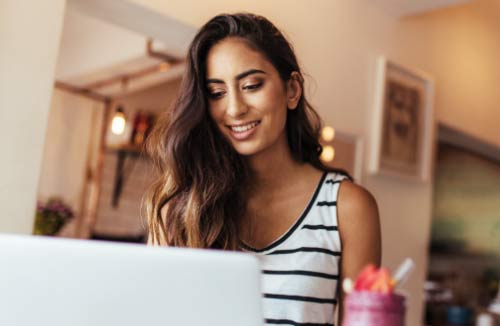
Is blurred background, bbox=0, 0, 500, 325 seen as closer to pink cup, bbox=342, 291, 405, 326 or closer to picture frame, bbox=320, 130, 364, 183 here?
picture frame, bbox=320, 130, 364, 183

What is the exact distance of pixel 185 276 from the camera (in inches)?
27.0

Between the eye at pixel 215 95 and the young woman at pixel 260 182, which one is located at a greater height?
the eye at pixel 215 95

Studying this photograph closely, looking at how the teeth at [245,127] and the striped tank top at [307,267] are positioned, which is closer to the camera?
the striped tank top at [307,267]

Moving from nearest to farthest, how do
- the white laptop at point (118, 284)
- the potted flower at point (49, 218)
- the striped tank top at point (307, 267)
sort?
1. the white laptop at point (118, 284)
2. the striped tank top at point (307, 267)
3. the potted flower at point (49, 218)

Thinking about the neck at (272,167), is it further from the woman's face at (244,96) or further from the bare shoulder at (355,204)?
the bare shoulder at (355,204)

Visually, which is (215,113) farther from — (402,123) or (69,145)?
(69,145)

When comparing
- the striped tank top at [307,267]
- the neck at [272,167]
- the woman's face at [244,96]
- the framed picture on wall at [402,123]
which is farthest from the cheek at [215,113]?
the framed picture on wall at [402,123]

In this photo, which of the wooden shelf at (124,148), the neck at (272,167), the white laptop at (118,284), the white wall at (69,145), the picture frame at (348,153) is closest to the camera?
the white laptop at (118,284)

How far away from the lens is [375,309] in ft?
2.38

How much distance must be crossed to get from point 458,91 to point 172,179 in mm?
3755

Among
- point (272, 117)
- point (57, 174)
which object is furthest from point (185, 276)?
point (57, 174)

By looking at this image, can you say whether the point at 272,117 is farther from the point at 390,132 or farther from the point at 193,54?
the point at 390,132

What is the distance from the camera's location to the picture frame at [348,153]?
149 inches

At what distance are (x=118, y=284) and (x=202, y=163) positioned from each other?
90cm
